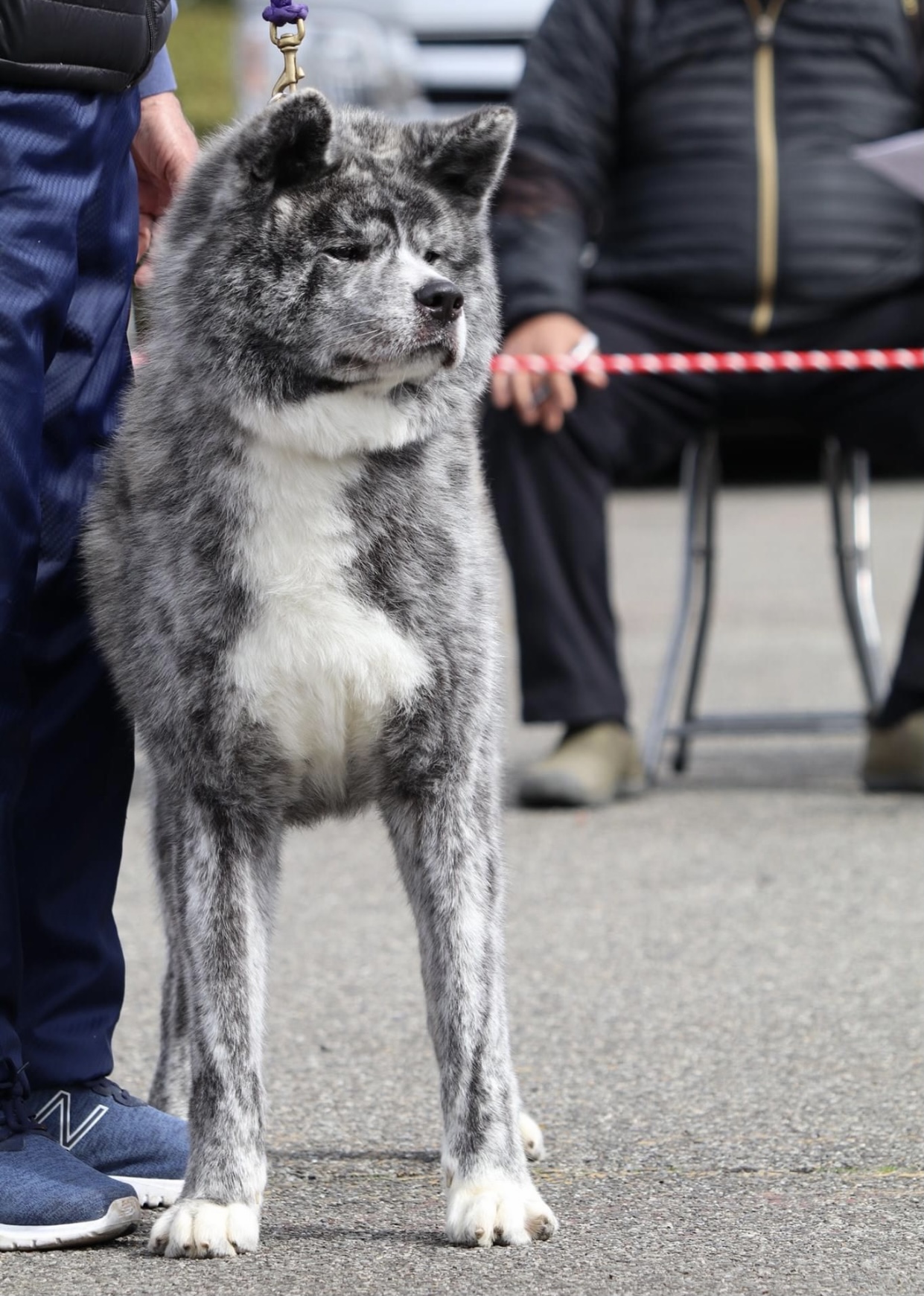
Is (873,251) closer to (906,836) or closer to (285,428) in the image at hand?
(906,836)

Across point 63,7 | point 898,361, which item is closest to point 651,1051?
point 63,7

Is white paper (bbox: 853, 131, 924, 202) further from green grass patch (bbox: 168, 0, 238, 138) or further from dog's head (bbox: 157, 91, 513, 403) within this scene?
green grass patch (bbox: 168, 0, 238, 138)

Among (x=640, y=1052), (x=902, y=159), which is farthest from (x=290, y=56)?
(x=902, y=159)

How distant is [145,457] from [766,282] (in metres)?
2.86

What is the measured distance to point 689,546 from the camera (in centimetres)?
527

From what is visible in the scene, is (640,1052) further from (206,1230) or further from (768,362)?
(768,362)

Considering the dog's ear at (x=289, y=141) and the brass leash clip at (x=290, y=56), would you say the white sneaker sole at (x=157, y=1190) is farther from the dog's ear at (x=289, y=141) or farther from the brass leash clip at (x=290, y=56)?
the brass leash clip at (x=290, y=56)

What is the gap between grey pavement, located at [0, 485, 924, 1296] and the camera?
89.0 inches

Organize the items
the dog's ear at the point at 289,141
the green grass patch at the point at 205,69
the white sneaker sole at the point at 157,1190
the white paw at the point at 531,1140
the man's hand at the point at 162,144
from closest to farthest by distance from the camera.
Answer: the dog's ear at the point at 289,141, the white sneaker sole at the point at 157,1190, the white paw at the point at 531,1140, the man's hand at the point at 162,144, the green grass patch at the point at 205,69

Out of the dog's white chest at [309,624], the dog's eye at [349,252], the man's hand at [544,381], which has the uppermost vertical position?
the dog's eye at [349,252]

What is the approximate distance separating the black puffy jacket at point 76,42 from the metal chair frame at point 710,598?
2938 mm

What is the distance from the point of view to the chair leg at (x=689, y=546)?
5160 millimetres

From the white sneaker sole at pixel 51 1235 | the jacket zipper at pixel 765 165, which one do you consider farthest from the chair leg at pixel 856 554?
the white sneaker sole at pixel 51 1235

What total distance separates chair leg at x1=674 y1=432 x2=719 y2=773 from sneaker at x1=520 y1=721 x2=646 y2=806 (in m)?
0.35
